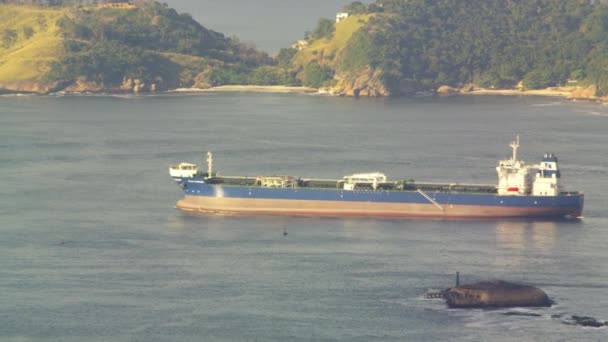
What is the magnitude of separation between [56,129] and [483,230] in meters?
81.2

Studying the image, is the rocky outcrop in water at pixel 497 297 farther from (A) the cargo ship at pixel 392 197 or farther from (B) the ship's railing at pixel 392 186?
(B) the ship's railing at pixel 392 186

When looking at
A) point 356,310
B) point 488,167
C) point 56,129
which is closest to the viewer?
point 356,310

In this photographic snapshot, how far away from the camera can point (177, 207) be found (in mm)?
93938

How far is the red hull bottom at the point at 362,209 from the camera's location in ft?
295

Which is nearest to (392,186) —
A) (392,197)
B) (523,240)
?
(392,197)

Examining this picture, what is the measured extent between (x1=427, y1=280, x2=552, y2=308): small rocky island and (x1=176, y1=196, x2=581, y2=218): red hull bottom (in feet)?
76.3

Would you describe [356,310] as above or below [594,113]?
below

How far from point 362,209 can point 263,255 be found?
14.8 meters

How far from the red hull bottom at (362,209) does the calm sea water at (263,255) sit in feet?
4.15

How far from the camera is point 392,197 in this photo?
90562 mm

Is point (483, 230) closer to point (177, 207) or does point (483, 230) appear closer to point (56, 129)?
point (177, 207)

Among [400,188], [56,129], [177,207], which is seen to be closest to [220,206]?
[177,207]

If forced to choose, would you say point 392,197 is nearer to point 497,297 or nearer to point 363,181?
point 363,181

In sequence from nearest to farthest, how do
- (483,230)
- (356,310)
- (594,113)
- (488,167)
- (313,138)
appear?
(356,310)
(483,230)
(488,167)
(313,138)
(594,113)
